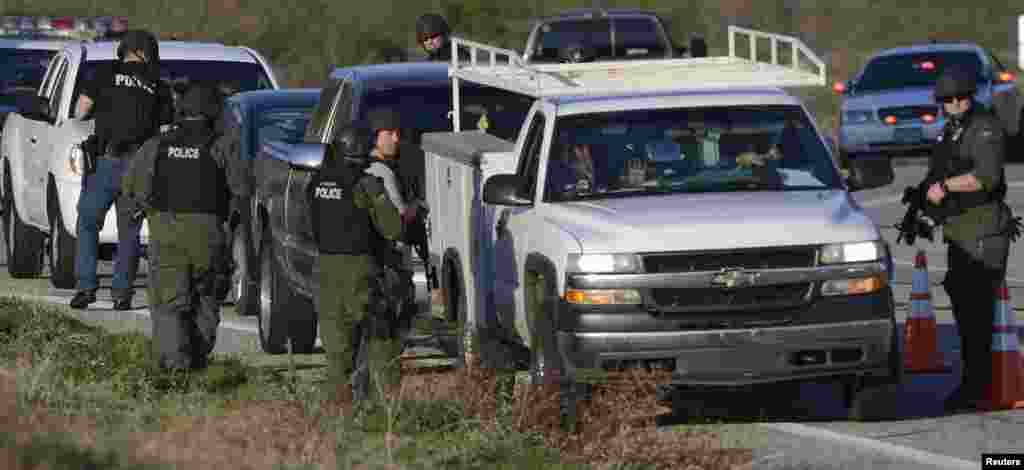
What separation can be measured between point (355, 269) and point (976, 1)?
68520 millimetres

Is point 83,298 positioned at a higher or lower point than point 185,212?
lower

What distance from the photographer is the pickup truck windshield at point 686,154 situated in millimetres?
11594

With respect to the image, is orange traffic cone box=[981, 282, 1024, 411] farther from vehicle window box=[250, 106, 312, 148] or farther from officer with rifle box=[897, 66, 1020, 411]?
vehicle window box=[250, 106, 312, 148]

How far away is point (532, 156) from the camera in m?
12.2

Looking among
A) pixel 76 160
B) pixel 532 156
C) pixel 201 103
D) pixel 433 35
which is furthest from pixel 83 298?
pixel 532 156

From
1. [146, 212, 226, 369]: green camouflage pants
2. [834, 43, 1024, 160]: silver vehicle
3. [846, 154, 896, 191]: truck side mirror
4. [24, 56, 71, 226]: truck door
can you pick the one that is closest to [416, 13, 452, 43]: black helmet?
[24, 56, 71, 226]: truck door

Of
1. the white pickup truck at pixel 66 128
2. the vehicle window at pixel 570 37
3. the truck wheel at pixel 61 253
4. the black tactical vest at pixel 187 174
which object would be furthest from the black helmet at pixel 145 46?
the vehicle window at pixel 570 37

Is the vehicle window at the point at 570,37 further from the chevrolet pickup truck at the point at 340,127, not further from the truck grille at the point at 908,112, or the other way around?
the chevrolet pickup truck at the point at 340,127

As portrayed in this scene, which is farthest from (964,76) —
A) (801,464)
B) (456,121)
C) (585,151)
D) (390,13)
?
(390,13)

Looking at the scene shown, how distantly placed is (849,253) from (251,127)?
657cm

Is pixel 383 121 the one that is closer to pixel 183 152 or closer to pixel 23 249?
pixel 183 152

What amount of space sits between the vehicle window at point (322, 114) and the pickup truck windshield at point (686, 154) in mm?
3542

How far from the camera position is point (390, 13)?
7075cm

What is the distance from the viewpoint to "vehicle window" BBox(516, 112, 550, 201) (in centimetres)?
1173
